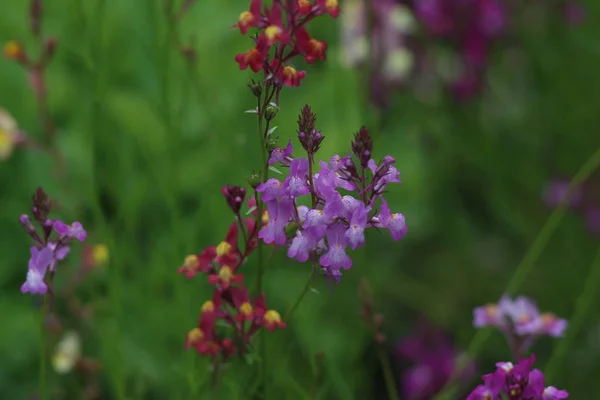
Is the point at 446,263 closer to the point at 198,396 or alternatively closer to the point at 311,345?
the point at 311,345

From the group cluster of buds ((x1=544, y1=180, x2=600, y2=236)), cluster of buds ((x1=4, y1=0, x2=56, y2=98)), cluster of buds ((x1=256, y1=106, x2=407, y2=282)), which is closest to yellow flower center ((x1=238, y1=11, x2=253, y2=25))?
cluster of buds ((x1=256, y1=106, x2=407, y2=282))

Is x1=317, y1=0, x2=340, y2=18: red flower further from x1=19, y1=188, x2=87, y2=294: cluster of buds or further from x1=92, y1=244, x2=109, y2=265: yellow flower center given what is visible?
x1=92, y1=244, x2=109, y2=265: yellow flower center

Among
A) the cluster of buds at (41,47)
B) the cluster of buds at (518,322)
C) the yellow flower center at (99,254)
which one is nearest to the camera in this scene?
the cluster of buds at (518,322)

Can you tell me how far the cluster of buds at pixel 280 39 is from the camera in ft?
2.71

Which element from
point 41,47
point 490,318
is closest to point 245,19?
point 490,318

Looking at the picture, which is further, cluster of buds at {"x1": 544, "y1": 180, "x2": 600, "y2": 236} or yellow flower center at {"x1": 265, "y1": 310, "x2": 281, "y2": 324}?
cluster of buds at {"x1": 544, "y1": 180, "x2": 600, "y2": 236}

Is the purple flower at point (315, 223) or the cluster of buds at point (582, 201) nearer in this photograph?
the purple flower at point (315, 223)

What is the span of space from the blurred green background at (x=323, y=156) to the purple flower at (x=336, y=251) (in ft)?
2.04

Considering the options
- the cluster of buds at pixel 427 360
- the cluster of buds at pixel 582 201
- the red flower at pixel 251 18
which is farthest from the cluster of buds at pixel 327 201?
the cluster of buds at pixel 582 201

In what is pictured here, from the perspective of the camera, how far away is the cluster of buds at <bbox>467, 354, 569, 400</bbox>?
80 cm

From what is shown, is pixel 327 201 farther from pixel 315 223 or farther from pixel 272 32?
pixel 272 32

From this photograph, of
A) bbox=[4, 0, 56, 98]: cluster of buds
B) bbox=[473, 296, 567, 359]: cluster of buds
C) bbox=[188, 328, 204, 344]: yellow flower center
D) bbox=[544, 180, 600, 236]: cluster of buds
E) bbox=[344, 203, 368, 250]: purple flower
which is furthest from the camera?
bbox=[544, 180, 600, 236]: cluster of buds

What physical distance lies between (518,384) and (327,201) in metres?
0.23

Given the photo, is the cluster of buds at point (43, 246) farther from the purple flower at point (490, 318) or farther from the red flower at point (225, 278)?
the purple flower at point (490, 318)
